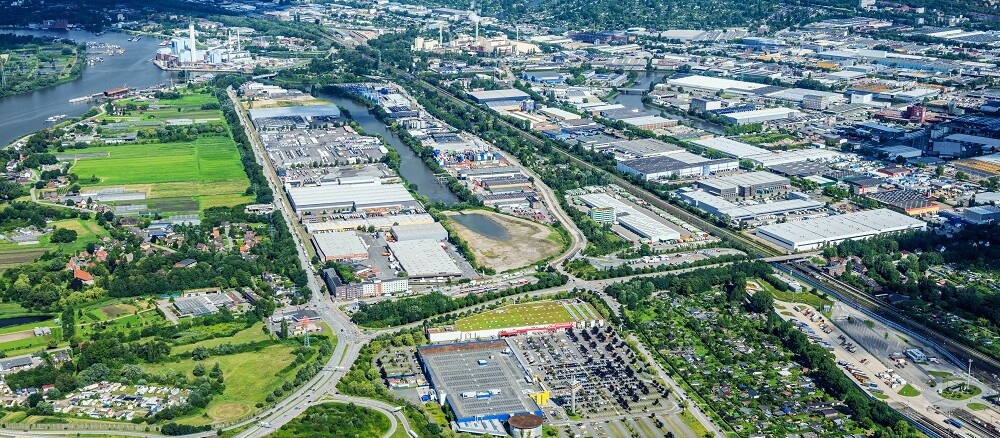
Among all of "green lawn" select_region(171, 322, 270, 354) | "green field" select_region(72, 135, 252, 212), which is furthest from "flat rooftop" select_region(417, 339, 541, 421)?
"green field" select_region(72, 135, 252, 212)

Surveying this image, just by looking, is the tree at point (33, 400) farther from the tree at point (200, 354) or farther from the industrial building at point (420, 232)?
the industrial building at point (420, 232)

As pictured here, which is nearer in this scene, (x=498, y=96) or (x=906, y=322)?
(x=906, y=322)

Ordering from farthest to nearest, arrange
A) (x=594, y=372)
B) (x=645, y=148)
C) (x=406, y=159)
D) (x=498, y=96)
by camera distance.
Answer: (x=498, y=96) → (x=645, y=148) → (x=406, y=159) → (x=594, y=372)

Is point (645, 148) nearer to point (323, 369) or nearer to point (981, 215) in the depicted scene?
point (981, 215)

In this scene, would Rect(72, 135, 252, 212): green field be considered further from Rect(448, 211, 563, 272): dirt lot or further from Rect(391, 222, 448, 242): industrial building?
Rect(448, 211, 563, 272): dirt lot

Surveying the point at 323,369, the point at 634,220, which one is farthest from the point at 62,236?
the point at 634,220

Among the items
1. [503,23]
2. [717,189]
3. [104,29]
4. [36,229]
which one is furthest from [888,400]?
[104,29]
